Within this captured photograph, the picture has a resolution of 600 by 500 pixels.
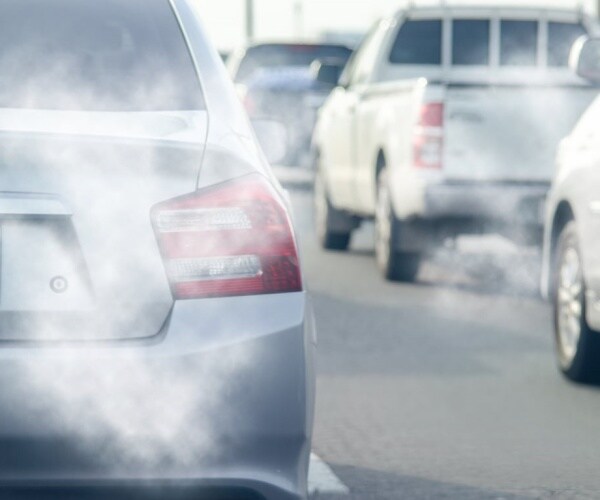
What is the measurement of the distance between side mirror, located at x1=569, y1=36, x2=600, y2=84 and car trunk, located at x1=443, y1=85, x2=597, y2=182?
3.61 meters

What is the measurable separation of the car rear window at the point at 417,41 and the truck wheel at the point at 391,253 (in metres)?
1.78

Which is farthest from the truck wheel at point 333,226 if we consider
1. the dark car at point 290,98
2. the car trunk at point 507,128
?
the dark car at point 290,98

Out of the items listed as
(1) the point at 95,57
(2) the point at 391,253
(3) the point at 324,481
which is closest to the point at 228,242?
(1) the point at 95,57

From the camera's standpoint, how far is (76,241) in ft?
A: 12.7

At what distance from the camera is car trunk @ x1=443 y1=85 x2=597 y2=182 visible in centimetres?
1163

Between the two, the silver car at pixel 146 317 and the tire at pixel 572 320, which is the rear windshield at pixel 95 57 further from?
the tire at pixel 572 320

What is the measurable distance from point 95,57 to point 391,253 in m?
7.87

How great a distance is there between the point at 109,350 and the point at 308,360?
0.47m

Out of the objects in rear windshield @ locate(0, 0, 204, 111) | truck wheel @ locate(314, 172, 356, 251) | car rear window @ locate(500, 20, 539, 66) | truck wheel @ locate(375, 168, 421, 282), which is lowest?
truck wheel @ locate(314, 172, 356, 251)

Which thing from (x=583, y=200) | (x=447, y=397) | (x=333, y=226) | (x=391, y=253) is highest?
(x=583, y=200)

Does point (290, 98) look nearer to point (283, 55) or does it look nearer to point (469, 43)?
point (283, 55)

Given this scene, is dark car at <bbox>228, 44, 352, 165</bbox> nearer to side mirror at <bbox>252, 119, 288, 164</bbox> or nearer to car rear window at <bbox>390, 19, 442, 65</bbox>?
car rear window at <bbox>390, 19, 442, 65</bbox>

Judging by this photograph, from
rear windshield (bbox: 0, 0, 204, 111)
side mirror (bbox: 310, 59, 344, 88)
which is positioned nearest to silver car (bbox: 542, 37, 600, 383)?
rear windshield (bbox: 0, 0, 204, 111)

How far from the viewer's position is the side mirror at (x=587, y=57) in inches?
312
